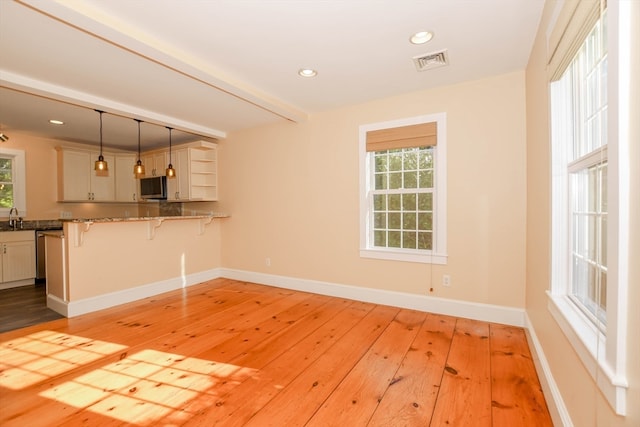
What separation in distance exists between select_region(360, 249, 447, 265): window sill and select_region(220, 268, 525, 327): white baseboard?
1.36 feet

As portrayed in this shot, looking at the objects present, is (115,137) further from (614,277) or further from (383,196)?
(614,277)

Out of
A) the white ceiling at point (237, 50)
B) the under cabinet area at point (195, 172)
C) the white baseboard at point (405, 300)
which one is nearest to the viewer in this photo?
the white ceiling at point (237, 50)

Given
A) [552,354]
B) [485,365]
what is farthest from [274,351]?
[552,354]

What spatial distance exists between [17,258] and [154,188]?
7.29 feet

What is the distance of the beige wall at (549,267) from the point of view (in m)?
0.88

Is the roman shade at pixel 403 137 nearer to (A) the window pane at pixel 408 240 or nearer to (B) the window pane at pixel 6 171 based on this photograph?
(A) the window pane at pixel 408 240

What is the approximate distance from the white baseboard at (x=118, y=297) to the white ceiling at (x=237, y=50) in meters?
2.29

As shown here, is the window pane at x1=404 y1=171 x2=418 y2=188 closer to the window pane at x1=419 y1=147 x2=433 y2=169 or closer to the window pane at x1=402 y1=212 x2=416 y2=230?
the window pane at x1=419 y1=147 x2=433 y2=169

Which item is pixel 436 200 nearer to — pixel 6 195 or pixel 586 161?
pixel 586 161

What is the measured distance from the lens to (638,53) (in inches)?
34.0

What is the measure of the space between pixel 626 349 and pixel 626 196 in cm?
49

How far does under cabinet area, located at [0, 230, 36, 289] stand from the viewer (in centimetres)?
444

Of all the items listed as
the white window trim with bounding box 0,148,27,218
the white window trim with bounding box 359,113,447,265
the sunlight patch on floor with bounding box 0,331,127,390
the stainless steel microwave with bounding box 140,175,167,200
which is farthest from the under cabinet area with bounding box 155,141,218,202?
the white window trim with bounding box 359,113,447,265

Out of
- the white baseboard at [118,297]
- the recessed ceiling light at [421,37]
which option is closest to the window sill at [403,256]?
the recessed ceiling light at [421,37]
